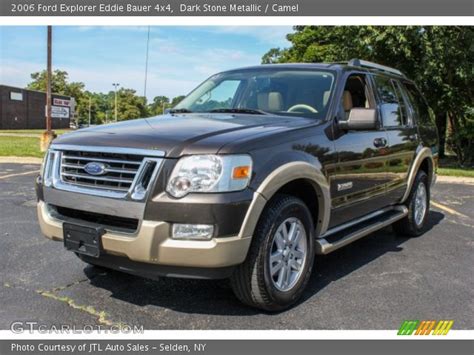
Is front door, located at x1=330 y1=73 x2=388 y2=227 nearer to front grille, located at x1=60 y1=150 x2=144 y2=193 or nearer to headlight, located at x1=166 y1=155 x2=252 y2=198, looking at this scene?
headlight, located at x1=166 y1=155 x2=252 y2=198

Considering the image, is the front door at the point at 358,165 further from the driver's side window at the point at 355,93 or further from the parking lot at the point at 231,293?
the parking lot at the point at 231,293

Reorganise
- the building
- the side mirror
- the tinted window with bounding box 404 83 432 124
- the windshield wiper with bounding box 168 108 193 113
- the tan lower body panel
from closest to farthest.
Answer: the tan lower body panel < the side mirror < the windshield wiper with bounding box 168 108 193 113 < the tinted window with bounding box 404 83 432 124 < the building

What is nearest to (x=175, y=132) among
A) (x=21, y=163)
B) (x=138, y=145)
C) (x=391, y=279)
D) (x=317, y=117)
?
(x=138, y=145)

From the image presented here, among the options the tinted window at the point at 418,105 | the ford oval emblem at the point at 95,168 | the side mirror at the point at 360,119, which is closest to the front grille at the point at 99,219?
the ford oval emblem at the point at 95,168

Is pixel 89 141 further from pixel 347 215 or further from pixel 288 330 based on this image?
pixel 347 215

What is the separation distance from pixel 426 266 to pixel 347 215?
1.11 meters

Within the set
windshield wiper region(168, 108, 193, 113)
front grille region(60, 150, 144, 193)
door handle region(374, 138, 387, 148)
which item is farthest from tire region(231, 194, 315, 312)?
windshield wiper region(168, 108, 193, 113)

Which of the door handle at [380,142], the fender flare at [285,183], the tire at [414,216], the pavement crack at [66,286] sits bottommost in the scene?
the pavement crack at [66,286]

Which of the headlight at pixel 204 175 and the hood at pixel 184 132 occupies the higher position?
the hood at pixel 184 132

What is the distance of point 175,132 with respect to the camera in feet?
11.4

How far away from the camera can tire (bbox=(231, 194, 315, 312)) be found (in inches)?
134

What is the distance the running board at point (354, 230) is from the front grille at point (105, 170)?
5.46 feet

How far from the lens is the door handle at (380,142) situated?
16.0 ft

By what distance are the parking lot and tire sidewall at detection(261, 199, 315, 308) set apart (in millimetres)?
123
